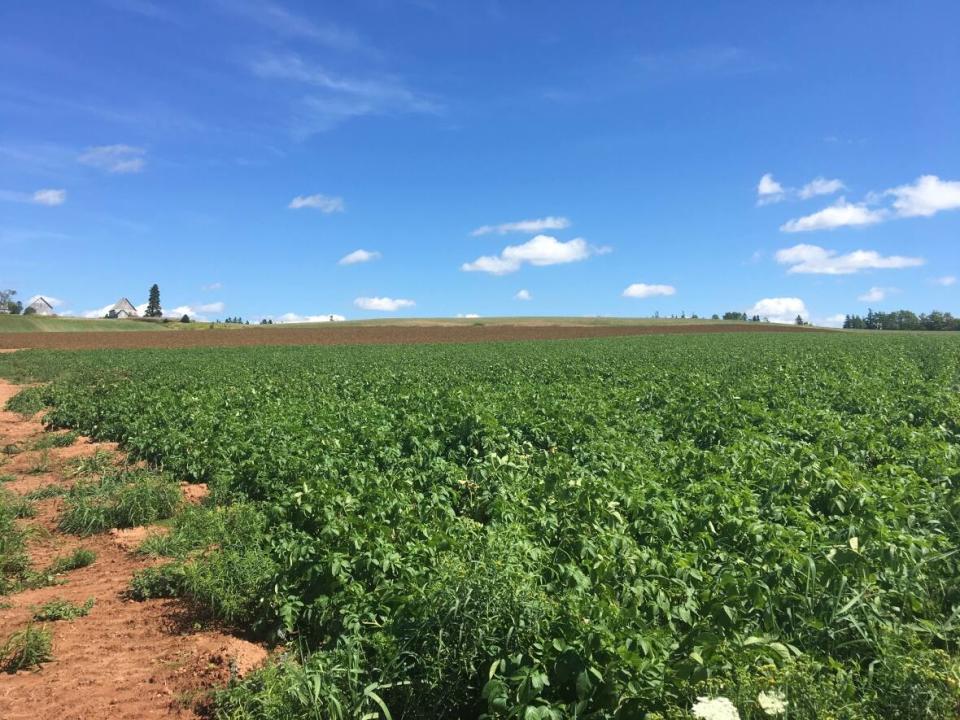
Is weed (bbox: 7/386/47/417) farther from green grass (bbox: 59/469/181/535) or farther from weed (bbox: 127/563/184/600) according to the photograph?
weed (bbox: 127/563/184/600)

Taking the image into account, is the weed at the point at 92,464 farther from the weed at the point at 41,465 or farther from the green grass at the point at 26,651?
the green grass at the point at 26,651

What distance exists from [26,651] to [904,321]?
568ft

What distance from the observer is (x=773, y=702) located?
124 inches

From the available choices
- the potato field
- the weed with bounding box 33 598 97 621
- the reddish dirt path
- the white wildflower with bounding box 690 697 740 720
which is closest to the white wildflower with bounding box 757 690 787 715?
the potato field

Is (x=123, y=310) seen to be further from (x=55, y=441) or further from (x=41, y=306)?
(x=55, y=441)

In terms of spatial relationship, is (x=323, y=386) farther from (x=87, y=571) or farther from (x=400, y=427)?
(x=87, y=571)

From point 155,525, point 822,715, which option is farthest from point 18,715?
Result: point 822,715

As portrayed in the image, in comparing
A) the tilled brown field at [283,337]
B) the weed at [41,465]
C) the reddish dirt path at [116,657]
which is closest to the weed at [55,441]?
the weed at [41,465]

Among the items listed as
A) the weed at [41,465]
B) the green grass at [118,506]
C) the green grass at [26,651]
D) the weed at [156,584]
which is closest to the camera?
the green grass at [26,651]

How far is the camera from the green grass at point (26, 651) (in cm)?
462

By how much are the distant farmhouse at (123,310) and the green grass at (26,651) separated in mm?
178506

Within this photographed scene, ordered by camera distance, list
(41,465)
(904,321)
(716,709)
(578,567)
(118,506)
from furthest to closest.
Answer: (904,321), (41,465), (118,506), (578,567), (716,709)

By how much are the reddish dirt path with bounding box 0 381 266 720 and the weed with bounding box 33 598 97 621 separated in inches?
2.9

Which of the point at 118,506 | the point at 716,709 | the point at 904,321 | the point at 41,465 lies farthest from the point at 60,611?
the point at 904,321
